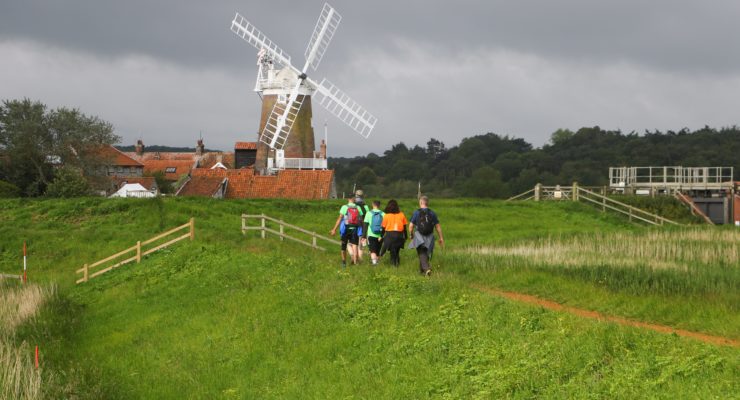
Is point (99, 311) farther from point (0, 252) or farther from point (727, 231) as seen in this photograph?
point (727, 231)

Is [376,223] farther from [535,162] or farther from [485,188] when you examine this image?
[535,162]

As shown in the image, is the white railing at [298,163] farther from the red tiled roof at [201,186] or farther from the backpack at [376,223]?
the backpack at [376,223]

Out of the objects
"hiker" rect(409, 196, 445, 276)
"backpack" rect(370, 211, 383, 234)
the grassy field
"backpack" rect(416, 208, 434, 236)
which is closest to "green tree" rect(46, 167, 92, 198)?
the grassy field

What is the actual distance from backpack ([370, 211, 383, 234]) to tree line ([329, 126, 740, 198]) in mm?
76752

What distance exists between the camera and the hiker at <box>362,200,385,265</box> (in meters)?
19.9

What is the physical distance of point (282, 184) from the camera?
56156 millimetres

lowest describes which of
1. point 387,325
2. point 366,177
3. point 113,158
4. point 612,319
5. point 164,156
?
point 387,325

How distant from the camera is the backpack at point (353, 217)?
2069cm

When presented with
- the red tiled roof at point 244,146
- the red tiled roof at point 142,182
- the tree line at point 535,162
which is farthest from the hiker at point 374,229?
the tree line at point 535,162

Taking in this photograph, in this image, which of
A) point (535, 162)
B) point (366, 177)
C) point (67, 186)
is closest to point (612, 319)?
point (67, 186)

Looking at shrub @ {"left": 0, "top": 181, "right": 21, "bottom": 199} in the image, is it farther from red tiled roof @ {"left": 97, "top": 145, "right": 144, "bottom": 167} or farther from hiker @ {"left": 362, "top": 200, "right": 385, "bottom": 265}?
hiker @ {"left": 362, "top": 200, "right": 385, "bottom": 265}

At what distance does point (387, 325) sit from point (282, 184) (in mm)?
42350

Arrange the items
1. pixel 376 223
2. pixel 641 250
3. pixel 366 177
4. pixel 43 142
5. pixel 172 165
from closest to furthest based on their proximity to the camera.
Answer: pixel 376 223 < pixel 641 250 < pixel 43 142 < pixel 172 165 < pixel 366 177

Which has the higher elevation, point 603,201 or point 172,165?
point 172,165
